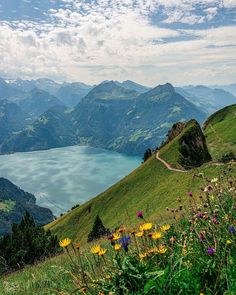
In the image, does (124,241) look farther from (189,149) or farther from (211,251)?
(189,149)

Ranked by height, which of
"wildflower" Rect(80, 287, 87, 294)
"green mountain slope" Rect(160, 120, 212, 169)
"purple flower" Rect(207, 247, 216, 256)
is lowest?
"green mountain slope" Rect(160, 120, 212, 169)

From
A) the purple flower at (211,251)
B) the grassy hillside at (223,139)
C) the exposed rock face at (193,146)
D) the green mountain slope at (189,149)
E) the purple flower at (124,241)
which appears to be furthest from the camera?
the grassy hillside at (223,139)

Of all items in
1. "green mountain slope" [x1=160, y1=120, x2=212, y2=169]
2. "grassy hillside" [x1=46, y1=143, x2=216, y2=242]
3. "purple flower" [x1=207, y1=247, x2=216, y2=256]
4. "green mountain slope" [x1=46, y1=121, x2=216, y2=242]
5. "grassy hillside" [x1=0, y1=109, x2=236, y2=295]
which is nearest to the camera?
"purple flower" [x1=207, y1=247, x2=216, y2=256]

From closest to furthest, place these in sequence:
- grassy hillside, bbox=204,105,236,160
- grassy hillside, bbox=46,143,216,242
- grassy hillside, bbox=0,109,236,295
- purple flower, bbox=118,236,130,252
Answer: purple flower, bbox=118,236,130,252 → grassy hillside, bbox=0,109,236,295 → grassy hillside, bbox=46,143,216,242 → grassy hillside, bbox=204,105,236,160

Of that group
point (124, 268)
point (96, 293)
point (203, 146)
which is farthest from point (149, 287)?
point (203, 146)

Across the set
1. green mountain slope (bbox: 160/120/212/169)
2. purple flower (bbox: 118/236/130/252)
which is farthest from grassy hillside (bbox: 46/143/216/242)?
purple flower (bbox: 118/236/130/252)

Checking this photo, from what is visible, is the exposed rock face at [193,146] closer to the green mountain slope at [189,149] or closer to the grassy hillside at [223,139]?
the green mountain slope at [189,149]

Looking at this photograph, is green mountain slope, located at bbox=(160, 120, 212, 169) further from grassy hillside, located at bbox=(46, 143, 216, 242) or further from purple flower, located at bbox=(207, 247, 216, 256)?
purple flower, located at bbox=(207, 247, 216, 256)

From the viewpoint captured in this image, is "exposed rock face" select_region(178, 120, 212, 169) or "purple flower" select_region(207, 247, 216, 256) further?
"exposed rock face" select_region(178, 120, 212, 169)

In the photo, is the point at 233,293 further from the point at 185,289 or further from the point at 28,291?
the point at 28,291

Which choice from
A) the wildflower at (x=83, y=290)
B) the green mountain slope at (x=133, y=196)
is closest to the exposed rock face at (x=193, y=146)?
the green mountain slope at (x=133, y=196)

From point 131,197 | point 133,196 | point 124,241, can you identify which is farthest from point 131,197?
point 124,241

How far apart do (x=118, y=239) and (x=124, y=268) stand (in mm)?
899

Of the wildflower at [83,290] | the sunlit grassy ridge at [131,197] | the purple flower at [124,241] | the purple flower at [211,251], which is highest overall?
the purple flower at [211,251]
